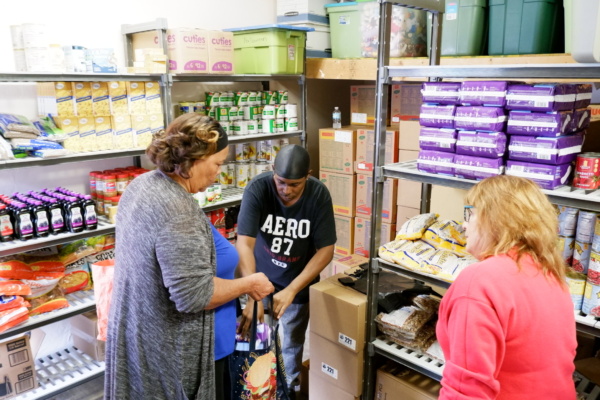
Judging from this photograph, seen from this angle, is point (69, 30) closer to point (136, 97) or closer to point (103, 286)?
point (136, 97)

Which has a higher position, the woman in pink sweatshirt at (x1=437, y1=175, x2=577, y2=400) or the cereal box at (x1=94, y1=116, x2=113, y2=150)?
the cereal box at (x1=94, y1=116, x2=113, y2=150)

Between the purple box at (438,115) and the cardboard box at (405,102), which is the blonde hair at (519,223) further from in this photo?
the cardboard box at (405,102)

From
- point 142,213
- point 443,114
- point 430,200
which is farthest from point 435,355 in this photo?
point 142,213

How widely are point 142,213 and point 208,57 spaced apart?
2119 mm

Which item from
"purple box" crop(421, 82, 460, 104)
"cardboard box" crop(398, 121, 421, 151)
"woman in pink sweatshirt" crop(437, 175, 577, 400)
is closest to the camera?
"woman in pink sweatshirt" crop(437, 175, 577, 400)

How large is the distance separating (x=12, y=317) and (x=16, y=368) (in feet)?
1.26

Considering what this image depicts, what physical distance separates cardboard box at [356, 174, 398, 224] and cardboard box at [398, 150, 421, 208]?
60mm

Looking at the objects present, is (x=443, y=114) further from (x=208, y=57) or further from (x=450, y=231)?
(x=208, y=57)

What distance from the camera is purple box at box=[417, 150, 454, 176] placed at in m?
2.03

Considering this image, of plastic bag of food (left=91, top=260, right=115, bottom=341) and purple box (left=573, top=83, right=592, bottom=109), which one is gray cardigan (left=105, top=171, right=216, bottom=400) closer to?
plastic bag of food (left=91, top=260, right=115, bottom=341)

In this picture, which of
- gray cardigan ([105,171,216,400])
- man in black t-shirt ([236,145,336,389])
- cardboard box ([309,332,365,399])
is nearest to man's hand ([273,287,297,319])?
man in black t-shirt ([236,145,336,389])

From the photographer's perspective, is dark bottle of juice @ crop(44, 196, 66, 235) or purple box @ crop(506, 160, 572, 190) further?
dark bottle of juice @ crop(44, 196, 66, 235)

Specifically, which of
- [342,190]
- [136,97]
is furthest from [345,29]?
[136,97]

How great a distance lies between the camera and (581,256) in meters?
1.83
